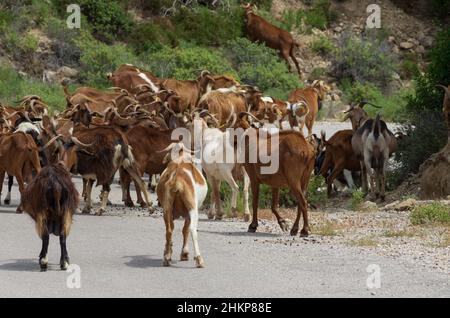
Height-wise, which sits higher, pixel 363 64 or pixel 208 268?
pixel 363 64

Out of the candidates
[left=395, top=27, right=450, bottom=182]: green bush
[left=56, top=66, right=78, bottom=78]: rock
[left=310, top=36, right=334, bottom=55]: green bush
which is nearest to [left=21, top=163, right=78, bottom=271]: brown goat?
[left=395, top=27, right=450, bottom=182]: green bush

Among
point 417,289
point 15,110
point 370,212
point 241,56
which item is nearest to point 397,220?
point 370,212

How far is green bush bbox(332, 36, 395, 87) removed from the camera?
4547 centimetres

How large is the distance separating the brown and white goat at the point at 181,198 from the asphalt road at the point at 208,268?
24cm

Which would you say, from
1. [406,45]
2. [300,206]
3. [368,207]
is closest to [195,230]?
[300,206]

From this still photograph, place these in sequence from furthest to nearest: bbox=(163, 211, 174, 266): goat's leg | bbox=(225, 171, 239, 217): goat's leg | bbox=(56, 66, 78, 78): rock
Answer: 1. bbox=(56, 66, 78, 78): rock
2. bbox=(225, 171, 239, 217): goat's leg
3. bbox=(163, 211, 174, 266): goat's leg

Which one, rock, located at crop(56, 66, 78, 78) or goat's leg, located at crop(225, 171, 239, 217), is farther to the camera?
rock, located at crop(56, 66, 78, 78)

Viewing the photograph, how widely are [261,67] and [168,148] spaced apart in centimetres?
2461

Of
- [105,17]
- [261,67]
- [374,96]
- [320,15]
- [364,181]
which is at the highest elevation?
[320,15]

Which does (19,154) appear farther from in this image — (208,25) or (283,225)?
(208,25)

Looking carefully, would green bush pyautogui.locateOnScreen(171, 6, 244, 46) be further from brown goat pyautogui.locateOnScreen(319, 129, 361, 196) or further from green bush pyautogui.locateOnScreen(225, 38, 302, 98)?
brown goat pyautogui.locateOnScreen(319, 129, 361, 196)

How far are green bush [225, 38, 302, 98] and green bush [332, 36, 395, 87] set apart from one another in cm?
258

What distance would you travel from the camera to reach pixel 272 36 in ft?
147

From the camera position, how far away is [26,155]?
21766 mm
